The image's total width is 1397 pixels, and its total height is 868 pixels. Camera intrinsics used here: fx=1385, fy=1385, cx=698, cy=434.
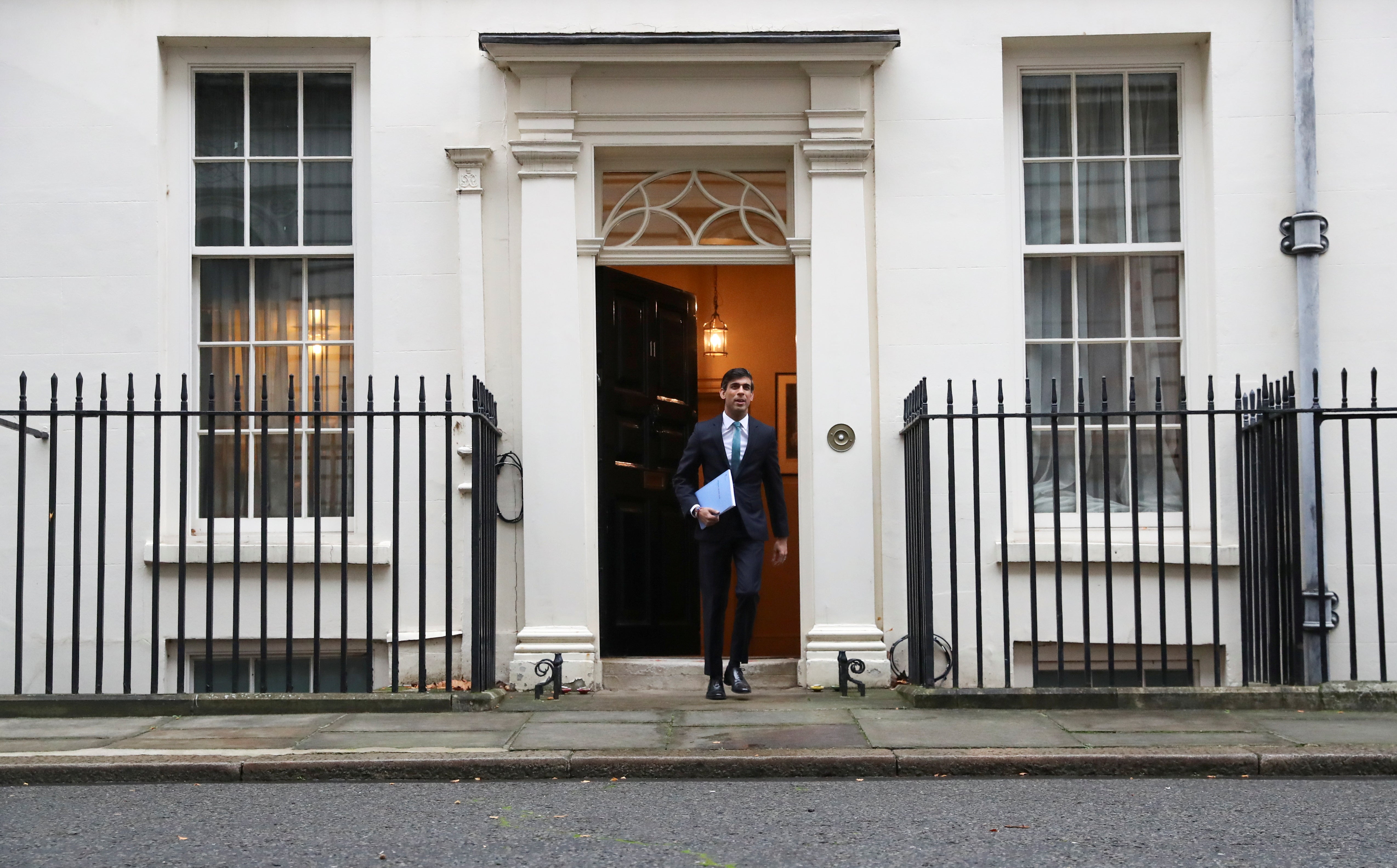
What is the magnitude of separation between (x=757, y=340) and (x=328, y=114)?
437 centimetres

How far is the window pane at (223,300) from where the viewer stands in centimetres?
856

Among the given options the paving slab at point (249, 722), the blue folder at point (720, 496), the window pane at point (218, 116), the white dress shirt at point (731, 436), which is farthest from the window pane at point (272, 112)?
the paving slab at point (249, 722)

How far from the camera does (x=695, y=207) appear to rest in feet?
28.3

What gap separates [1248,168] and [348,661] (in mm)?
6145

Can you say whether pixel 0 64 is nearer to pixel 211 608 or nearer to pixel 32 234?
pixel 32 234

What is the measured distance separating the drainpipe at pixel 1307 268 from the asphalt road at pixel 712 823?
285cm

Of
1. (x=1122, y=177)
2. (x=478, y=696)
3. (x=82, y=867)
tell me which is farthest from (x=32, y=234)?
(x=1122, y=177)

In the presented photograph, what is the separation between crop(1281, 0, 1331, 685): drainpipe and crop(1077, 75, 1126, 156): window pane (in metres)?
1.02

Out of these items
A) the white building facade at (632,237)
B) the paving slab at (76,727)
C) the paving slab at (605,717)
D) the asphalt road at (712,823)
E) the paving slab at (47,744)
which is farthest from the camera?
the white building facade at (632,237)

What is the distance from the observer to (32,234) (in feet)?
27.1

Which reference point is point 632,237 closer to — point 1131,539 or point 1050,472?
point 1050,472

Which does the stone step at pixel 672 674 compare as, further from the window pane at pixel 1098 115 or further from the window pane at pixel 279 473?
the window pane at pixel 1098 115

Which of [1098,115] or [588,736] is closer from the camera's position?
[588,736]

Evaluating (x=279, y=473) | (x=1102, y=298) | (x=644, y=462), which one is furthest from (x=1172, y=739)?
(x=279, y=473)
